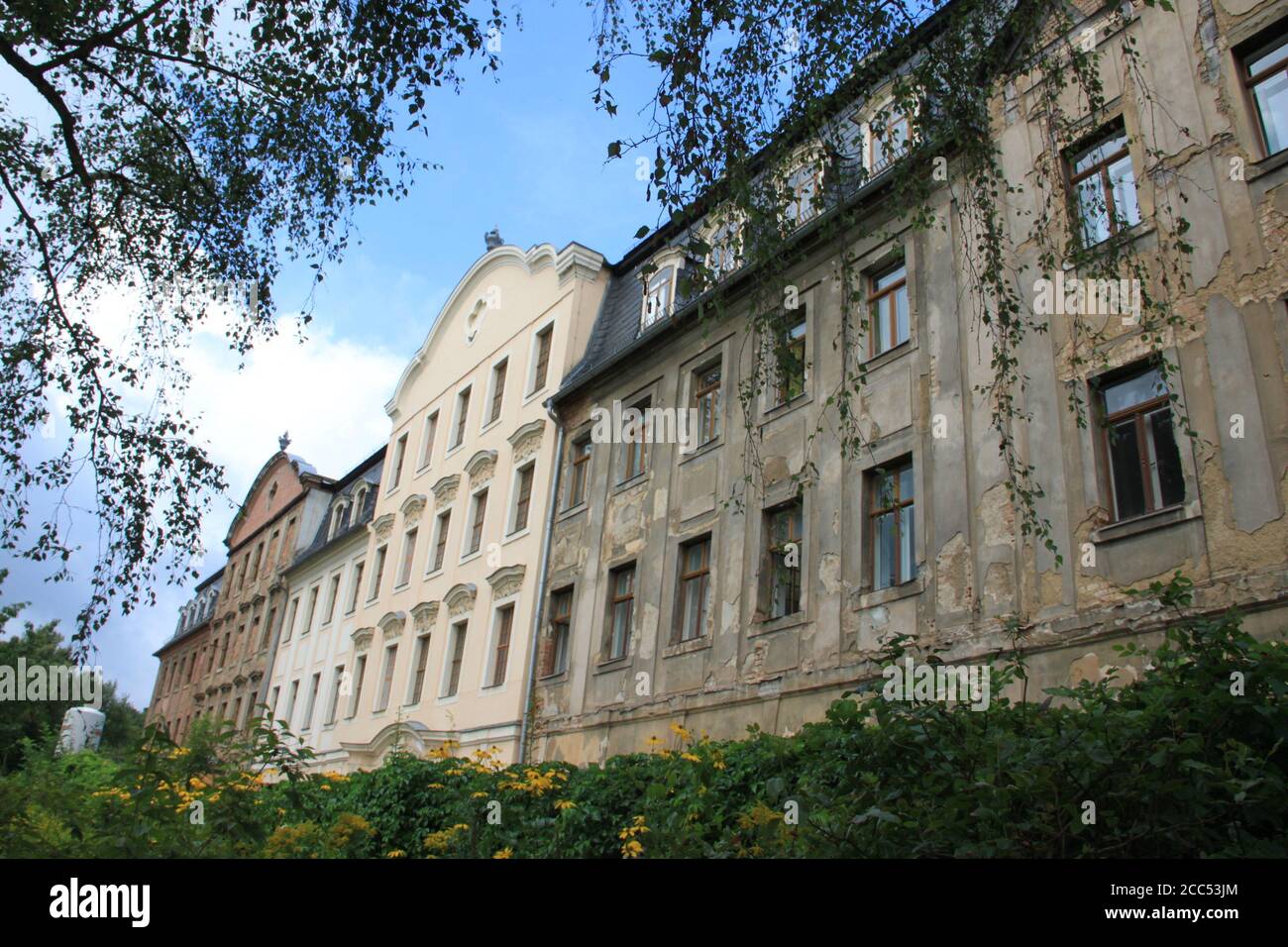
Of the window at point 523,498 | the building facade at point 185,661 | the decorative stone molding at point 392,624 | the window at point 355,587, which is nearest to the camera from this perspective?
the window at point 523,498

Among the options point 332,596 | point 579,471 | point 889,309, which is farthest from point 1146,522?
point 332,596

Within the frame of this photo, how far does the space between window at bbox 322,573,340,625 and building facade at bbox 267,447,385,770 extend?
0.11 ft

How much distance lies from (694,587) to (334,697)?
17.4 metres

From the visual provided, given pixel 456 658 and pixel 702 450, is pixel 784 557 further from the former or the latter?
pixel 456 658

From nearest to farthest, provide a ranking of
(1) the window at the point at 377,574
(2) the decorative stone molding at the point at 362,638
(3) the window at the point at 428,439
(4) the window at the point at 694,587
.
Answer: (4) the window at the point at 694,587, (2) the decorative stone molding at the point at 362,638, (3) the window at the point at 428,439, (1) the window at the point at 377,574

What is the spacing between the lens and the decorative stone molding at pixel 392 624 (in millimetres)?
26109

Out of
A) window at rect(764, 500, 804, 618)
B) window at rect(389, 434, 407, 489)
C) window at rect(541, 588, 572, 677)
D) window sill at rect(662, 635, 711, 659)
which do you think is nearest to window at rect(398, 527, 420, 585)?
window at rect(389, 434, 407, 489)

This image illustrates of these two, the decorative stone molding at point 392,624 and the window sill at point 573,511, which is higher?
the window sill at point 573,511

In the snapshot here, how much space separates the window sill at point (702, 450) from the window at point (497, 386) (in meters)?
8.92

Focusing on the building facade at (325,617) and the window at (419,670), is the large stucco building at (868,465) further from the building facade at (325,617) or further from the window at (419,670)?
the building facade at (325,617)

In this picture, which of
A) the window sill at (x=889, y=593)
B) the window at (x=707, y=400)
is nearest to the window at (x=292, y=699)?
the window at (x=707, y=400)

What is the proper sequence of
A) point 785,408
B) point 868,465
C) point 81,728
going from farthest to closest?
point 81,728
point 785,408
point 868,465

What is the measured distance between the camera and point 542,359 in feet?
78.7

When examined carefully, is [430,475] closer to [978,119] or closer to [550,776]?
[550,776]
